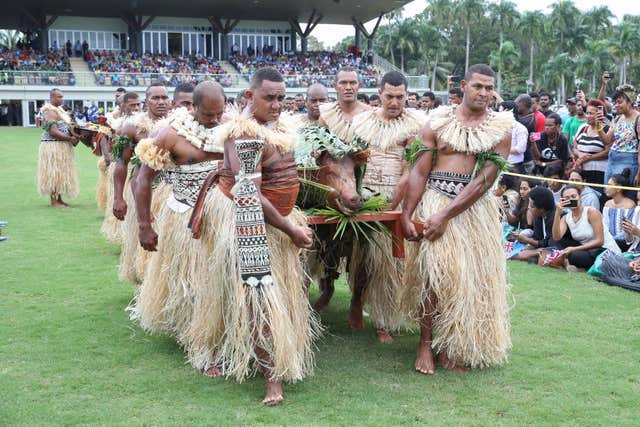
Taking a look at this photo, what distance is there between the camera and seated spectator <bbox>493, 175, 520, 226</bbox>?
8.99 m

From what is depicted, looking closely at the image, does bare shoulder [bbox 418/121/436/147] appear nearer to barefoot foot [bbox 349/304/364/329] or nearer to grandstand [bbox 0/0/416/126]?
barefoot foot [bbox 349/304/364/329]

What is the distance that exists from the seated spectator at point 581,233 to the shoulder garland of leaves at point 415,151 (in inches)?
120

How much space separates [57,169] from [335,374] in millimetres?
8845

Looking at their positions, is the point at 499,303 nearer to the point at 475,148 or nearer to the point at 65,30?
the point at 475,148

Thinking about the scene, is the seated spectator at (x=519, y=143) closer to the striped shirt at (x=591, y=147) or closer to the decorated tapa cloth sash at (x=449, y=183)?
the striped shirt at (x=591, y=147)

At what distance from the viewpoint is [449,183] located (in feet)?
15.3

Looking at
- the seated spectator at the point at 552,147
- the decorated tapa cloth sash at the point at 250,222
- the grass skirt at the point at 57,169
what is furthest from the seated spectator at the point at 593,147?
the grass skirt at the point at 57,169

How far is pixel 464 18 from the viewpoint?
217 feet

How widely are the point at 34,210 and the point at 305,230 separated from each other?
9.08 meters

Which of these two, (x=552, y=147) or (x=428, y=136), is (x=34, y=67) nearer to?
(x=552, y=147)

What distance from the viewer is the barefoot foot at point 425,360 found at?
4.59 m

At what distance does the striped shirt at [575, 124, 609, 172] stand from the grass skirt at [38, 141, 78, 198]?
8.50 m

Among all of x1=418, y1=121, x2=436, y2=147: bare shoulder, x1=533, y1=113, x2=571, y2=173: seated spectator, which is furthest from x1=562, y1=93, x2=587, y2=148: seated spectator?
x1=418, y1=121, x2=436, y2=147: bare shoulder

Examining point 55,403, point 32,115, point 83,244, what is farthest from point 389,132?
point 32,115
